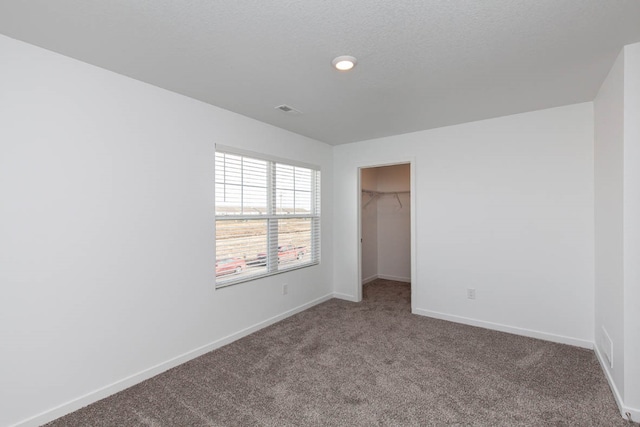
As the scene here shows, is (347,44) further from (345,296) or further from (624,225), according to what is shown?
(345,296)

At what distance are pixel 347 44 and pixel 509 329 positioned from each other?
133 inches

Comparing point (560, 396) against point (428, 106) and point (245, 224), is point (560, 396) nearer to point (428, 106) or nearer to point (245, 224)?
point (428, 106)

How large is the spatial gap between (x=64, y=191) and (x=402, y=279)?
208 inches

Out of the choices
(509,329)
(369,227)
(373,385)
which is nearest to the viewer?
(373,385)

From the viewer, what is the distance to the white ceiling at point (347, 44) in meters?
1.58

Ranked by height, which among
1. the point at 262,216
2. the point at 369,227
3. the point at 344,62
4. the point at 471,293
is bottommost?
the point at 471,293

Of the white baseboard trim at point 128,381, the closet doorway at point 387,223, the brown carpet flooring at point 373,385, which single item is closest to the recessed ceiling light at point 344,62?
the brown carpet flooring at point 373,385

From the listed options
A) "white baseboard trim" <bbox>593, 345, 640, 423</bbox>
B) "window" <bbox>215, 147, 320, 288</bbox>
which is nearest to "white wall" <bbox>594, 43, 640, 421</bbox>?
"white baseboard trim" <bbox>593, 345, 640, 423</bbox>

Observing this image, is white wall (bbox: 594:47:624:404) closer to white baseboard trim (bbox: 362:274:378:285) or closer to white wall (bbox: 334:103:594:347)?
white wall (bbox: 334:103:594:347)

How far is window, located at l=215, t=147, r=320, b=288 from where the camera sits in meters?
3.15

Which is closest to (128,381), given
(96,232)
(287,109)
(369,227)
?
(96,232)

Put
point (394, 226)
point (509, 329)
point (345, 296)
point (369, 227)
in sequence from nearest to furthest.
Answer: point (509, 329) → point (345, 296) → point (369, 227) → point (394, 226)

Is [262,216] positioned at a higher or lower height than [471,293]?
higher

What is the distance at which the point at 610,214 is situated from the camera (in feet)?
7.70
